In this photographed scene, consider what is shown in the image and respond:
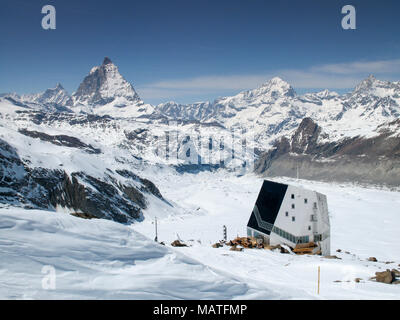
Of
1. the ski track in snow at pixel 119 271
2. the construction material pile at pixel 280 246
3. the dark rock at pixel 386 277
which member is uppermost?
the ski track in snow at pixel 119 271

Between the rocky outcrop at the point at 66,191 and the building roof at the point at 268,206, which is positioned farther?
the rocky outcrop at the point at 66,191

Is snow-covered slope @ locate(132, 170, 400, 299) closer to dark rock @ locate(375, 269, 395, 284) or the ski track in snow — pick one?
the ski track in snow

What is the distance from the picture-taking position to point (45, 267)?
1128 centimetres

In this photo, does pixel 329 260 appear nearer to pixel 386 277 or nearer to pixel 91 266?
pixel 386 277

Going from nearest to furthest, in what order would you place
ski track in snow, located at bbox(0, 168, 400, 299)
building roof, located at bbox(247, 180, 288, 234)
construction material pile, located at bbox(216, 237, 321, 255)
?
ski track in snow, located at bbox(0, 168, 400, 299) → construction material pile, located at bbox(216, 237, 321, 255) → building roof, located at bbox(247, 180, 288, 234)

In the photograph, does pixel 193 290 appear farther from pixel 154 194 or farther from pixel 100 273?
pixel 154 194

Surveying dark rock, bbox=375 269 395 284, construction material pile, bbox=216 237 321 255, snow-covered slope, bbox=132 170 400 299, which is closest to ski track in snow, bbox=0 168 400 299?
snow-covered slope, bbox=132 170 400 299

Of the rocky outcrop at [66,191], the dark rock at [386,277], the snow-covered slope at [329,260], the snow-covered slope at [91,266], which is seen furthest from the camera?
the rocky outcrop at [66,191]

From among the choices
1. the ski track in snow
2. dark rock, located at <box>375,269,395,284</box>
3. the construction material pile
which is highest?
the ski track in snow

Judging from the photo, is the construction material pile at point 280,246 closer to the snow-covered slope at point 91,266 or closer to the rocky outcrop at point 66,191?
the snow-covered slope at point 91,266

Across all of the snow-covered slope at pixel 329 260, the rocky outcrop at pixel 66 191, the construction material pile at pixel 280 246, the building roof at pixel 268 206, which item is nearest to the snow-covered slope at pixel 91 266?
the snow-covered slope at pixel 329 260
